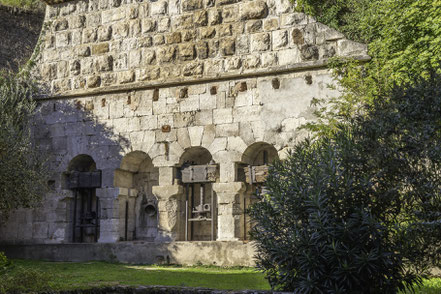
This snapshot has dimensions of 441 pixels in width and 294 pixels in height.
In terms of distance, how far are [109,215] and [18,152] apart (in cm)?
250

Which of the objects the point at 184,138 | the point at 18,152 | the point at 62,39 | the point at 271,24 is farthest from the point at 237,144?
the point at 62,39

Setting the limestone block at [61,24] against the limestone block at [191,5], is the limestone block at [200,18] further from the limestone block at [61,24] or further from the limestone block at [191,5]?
the limestone block at [61,24]

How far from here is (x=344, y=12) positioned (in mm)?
13641

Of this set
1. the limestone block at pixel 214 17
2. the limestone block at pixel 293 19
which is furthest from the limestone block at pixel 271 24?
the limestone block at pixel 214 17

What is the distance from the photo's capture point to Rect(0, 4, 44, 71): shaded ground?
17.2 metres

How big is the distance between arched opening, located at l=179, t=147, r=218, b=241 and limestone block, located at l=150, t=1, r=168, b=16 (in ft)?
11.1

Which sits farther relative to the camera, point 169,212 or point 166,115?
point 166,115

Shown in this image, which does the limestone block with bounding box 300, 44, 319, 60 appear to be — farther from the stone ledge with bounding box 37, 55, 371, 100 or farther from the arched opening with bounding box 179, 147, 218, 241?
the arched opening with bounding box 179, 147, 218, 241

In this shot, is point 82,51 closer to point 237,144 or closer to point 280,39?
point 237,144

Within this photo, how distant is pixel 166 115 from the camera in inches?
498

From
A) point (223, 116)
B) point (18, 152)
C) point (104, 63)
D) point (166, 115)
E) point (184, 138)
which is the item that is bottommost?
point (18, 152)

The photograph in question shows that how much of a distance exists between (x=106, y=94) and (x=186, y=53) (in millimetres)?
2266

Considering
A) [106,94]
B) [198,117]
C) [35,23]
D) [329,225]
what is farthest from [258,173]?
[35,23]

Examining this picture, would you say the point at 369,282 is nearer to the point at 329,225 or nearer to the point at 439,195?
the point at 329,225
